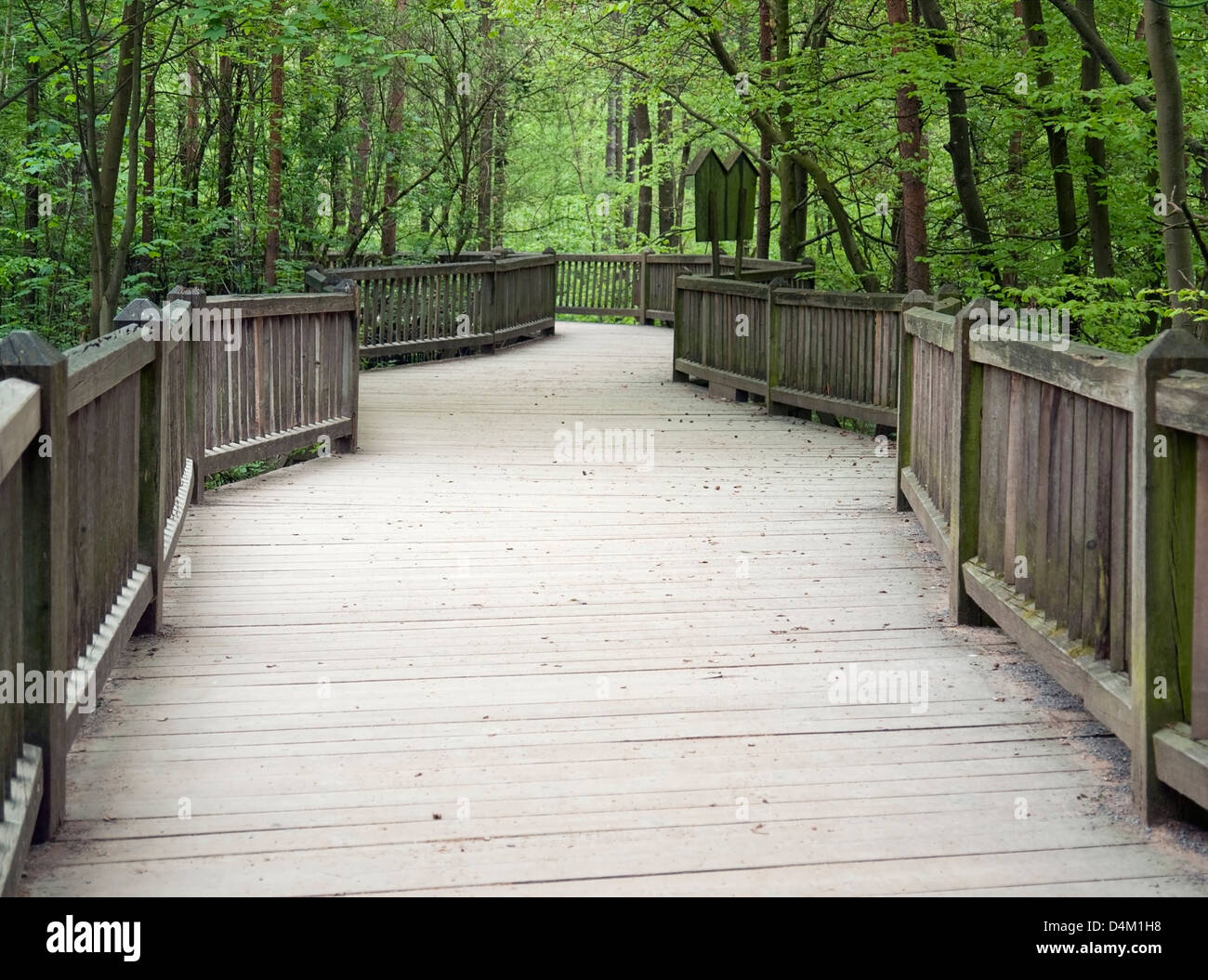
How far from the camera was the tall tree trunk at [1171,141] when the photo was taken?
9766 mm

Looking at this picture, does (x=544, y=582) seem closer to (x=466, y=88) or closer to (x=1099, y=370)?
(x=1099, y=370)

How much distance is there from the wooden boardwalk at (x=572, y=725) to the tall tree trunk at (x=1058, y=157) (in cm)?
758

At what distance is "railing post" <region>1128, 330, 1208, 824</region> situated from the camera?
352 centimetres

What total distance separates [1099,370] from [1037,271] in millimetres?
12414

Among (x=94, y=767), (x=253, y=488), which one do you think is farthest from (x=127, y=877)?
(x=253, y=488)

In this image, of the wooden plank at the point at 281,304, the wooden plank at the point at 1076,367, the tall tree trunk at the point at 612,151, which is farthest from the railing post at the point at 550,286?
the wooden plank at the point at 1076,367

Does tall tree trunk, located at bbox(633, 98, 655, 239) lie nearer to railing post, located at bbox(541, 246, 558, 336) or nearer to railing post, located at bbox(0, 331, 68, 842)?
railing post, located at bbox(541, 246, 558, 336)

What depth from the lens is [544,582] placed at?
6727 mm

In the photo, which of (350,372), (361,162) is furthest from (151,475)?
(361,162)

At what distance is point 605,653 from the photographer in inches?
216

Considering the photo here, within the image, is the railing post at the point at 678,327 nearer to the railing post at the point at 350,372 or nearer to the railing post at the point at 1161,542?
the railing post at the point at 350,372

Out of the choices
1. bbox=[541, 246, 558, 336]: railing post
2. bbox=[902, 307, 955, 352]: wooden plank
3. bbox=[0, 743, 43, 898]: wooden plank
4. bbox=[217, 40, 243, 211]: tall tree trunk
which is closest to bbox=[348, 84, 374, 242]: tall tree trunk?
bbox=[217, 40, 243, 211]: tall tree trunk

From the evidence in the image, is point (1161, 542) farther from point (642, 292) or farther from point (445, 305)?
point (642, 292)

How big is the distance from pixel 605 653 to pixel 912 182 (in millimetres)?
10570
